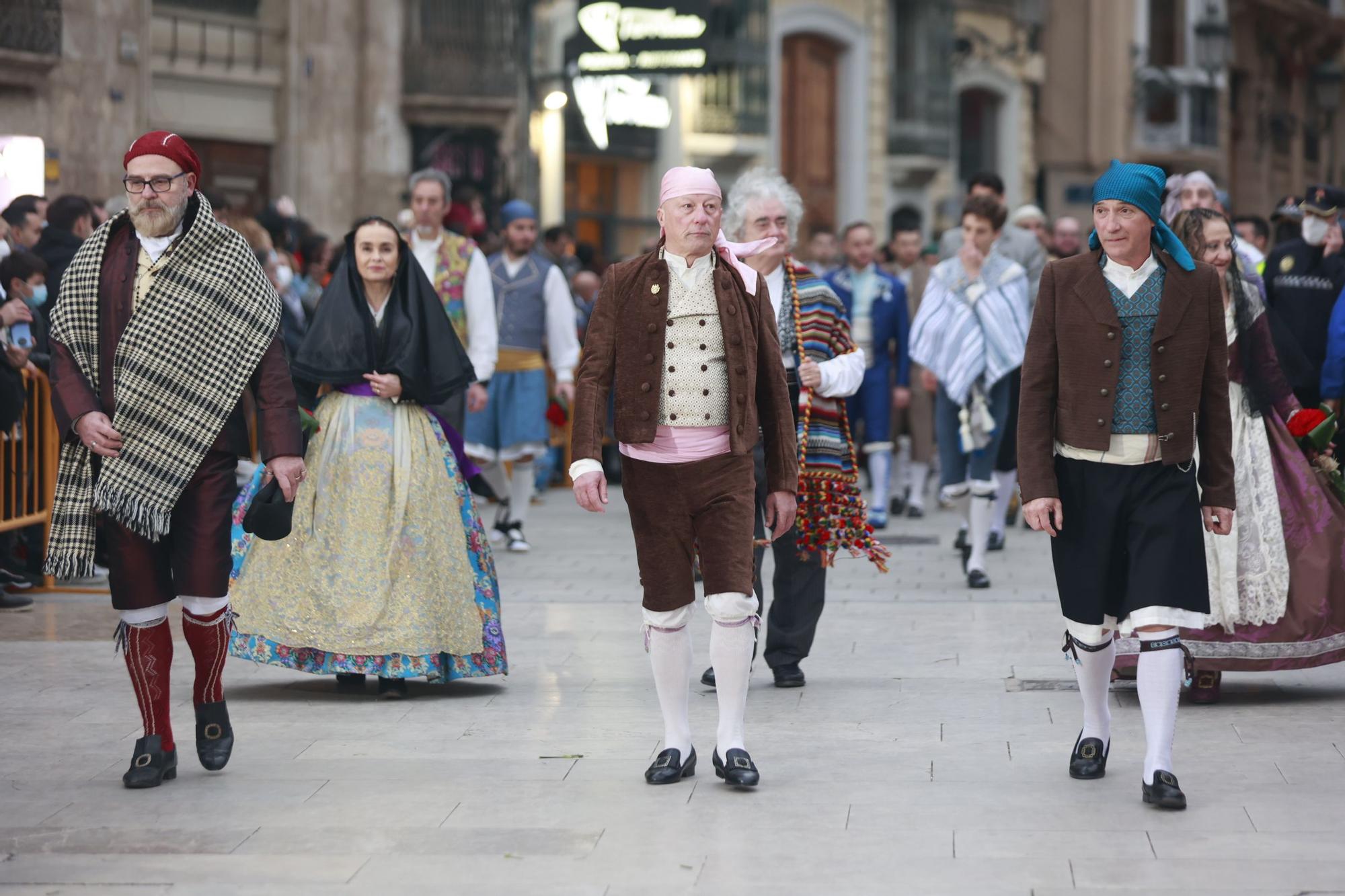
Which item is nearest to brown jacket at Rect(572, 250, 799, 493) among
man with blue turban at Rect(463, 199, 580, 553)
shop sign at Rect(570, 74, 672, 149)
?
man with blue turban at Rect(463, 199, 580, 553)

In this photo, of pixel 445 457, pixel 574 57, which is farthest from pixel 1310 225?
pixel 574 57

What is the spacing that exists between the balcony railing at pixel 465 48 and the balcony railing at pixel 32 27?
5.62 meters

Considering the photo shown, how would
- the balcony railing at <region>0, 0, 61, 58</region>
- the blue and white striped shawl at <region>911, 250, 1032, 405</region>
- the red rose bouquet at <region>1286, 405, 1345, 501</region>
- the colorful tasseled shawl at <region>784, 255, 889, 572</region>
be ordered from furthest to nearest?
the balcony railing at <region>0, 0, 61, 58</region> < the blue and white striped shawl at <region>911, 250, 1032, 405</region> < the colorful tasseled shawl at <region>784, 255, 889, 572</region> < the red rose bouquet at <region>1286, 405, 1345, 501</region>

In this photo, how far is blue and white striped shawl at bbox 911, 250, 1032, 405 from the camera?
36.2 feet

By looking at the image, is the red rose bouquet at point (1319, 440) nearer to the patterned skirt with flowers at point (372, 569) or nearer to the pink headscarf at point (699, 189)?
the pink headscarf at point (699, 189)

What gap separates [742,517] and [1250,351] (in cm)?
230

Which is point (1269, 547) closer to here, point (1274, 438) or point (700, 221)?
point (1274, 438)

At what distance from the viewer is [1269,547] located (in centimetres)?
743

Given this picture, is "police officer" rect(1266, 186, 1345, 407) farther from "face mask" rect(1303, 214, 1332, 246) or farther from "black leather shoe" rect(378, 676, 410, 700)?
"black leather shoe" rect(378, 676, 410, 700)

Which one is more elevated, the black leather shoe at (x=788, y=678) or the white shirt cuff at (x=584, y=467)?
the white shirt cuff at (x=584, y=467)

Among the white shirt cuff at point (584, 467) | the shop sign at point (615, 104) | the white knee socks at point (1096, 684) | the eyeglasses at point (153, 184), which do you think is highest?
the shop sign at point (615, 104)

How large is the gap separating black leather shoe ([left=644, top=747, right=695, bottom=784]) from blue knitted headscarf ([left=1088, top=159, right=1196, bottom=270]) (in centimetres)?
198

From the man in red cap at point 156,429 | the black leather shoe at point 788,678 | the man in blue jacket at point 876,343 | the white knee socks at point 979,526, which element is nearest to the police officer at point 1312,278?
the white knee socks at point 979,526

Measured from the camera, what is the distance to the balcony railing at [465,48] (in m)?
23.0
